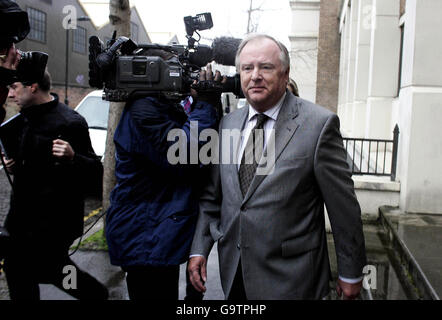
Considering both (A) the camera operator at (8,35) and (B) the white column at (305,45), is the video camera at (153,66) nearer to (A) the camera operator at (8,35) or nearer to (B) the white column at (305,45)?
(A) the camera operator at (8,35)

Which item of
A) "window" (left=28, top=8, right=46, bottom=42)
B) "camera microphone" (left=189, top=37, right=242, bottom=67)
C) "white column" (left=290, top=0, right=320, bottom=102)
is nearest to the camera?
"camera microphone" (left=189, top=37, right=242, bottom=67)

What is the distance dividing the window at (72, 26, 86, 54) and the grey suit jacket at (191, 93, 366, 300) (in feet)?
116

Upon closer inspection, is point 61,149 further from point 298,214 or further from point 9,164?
point 298,214

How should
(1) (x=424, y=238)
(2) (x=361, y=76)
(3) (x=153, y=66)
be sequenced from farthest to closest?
1. (2) (x=361, y=76)
2. (1) (x=424, y=238)
3. (3) (x=153, y=66)

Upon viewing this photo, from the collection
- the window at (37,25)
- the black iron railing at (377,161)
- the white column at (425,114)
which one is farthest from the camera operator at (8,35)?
the window at (37,25)

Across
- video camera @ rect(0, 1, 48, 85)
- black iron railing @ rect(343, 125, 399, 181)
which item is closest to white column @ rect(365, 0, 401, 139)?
black iron railing @ rect(343, 125, 399, 181)

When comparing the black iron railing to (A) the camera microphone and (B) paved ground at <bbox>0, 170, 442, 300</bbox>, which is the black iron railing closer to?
(B) paved ground at <bbox>0, 170, 442, 300</bbox>

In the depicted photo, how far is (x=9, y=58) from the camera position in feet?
6.97

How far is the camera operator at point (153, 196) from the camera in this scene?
2346 mm

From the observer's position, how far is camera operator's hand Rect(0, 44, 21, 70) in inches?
82.1

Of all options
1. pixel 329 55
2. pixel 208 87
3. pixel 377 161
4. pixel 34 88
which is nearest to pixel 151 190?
pixel 208 87

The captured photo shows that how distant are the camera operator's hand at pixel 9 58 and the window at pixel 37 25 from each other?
1176 inches

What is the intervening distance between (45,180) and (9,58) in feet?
4.33
